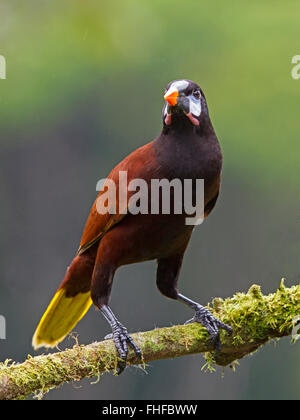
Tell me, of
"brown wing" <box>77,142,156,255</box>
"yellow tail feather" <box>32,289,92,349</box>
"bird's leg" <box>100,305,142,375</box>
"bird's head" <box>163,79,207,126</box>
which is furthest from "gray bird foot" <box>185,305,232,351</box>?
"bird's head" <box>163,79,207,126</box>

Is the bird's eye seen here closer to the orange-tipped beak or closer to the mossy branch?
the orange-tipped beak

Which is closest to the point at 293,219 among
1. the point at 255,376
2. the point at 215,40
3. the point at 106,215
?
the point at 255,376

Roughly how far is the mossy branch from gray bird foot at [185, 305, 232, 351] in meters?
0.02

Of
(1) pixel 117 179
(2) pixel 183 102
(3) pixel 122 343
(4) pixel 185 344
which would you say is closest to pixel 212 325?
(4) pixel 185 344

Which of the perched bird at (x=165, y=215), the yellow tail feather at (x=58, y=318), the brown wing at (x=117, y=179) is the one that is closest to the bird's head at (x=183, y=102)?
the perched bird at (x=165, y=215)

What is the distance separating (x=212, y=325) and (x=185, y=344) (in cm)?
14

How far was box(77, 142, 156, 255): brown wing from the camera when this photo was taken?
2592 millimetres

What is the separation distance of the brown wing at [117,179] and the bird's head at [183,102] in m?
0.16

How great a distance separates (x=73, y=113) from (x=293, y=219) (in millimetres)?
2487

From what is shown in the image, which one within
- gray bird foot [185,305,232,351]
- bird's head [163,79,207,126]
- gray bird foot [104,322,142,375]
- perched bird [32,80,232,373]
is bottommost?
gray bird foot [104,322,142,375]

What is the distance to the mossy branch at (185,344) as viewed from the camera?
2186 millimetres

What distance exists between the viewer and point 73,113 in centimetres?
653

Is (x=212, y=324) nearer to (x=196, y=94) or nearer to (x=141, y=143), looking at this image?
(x=196, y=94)

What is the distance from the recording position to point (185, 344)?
2.53 metres
